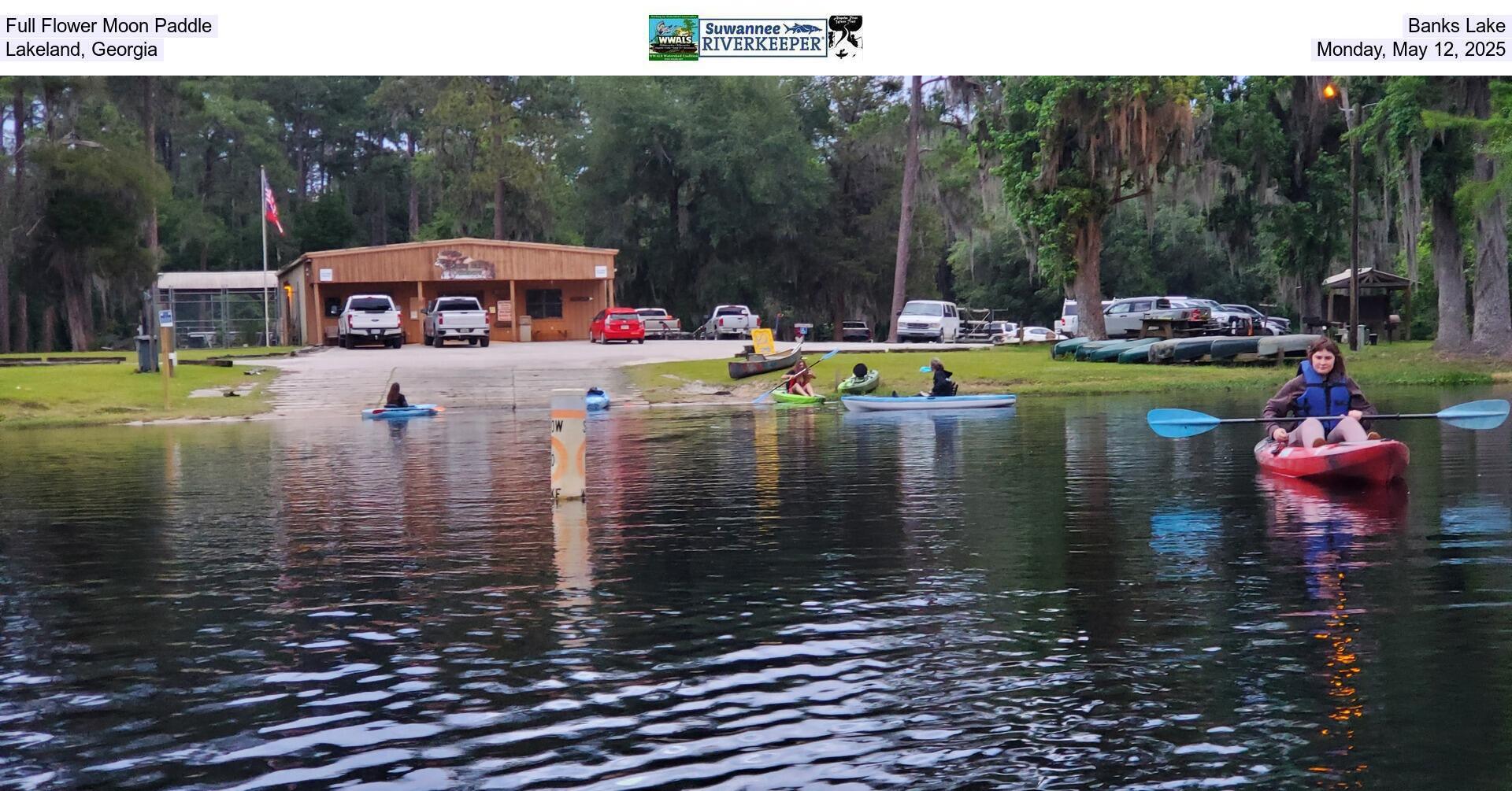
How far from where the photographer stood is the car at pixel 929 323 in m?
65.9

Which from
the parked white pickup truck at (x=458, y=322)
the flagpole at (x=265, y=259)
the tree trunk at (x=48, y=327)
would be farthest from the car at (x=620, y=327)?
the tree trunk at (x=48, y=327)

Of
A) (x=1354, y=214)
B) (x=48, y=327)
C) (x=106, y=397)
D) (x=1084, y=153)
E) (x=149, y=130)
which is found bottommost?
(x=106, y=397)

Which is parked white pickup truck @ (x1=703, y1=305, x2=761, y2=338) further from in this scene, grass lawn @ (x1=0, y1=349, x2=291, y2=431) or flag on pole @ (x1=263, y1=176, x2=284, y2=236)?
grass lawn @ (x1=0, y1=349, x2=291, y2=431)

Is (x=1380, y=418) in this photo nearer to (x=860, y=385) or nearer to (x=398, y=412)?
(x=860, y=385)

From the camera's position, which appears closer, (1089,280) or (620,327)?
(1089,280)

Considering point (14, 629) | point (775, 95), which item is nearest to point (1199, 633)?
point (14, 629)

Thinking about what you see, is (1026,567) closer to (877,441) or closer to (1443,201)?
(877,441)

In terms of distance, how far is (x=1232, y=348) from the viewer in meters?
47.3

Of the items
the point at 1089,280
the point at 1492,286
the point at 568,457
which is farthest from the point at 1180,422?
the point at 1089,280

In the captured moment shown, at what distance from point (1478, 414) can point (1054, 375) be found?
953 inches

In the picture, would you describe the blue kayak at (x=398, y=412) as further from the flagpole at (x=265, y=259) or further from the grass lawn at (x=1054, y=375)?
the flagpole at (x=265, y=259)

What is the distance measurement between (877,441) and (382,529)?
12.6 meters

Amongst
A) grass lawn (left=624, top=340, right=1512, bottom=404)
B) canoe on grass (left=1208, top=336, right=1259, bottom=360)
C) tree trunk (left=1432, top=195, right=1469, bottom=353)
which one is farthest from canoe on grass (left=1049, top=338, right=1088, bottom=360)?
tree trunk (left=1432, top=195, right=1469, bottom=353)
